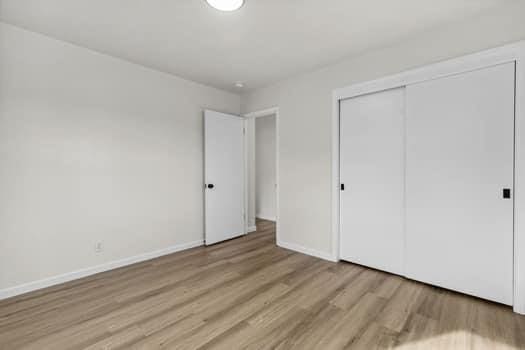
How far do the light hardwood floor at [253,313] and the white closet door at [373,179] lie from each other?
0.95 ft

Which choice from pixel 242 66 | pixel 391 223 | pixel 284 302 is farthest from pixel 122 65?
pixel 391 223

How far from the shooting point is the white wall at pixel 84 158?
230cm

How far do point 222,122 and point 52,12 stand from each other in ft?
7.57

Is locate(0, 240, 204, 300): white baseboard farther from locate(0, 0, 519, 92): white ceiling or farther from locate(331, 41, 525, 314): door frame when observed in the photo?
locate(331, 41, 525, 314): door frame

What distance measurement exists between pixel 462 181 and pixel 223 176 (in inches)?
123

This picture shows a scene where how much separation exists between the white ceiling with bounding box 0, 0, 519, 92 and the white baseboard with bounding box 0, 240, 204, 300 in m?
2.52

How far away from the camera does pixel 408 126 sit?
8.34 ft

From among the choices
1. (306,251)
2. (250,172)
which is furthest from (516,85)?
(250,172)

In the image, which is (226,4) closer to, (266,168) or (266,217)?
(266,168)

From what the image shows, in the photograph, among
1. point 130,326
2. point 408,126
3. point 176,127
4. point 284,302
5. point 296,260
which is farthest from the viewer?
point 176,127

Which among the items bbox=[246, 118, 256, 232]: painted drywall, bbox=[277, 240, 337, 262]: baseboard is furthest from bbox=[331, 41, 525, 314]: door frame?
bbox=[246, 118, 256, 232]: painted drywall

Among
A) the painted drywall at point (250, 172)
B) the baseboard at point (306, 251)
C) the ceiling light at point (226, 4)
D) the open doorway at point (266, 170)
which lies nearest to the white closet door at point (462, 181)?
the baseboard at point (306, 251)

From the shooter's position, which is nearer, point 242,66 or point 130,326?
point 130,326

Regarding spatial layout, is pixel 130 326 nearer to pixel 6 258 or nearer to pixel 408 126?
pixel 6 258
